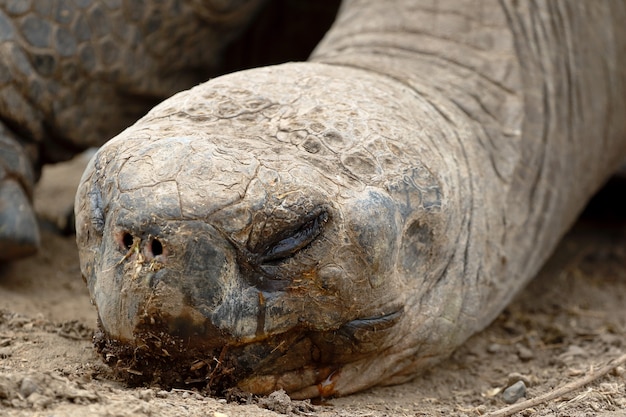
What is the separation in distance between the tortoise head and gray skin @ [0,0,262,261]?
1120 mm

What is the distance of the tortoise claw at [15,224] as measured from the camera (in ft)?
9.91

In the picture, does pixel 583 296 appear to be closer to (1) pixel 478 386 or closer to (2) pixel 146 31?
(1) pixel 478 386

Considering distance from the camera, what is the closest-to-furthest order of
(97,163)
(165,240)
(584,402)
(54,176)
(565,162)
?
1. (165,240)
2. (97,163)
3. (584,402)
4. (565,162)
5. (54,176)

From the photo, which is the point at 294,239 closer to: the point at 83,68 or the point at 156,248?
the point at 156,248

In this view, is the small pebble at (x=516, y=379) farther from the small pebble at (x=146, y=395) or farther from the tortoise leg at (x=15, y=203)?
the tortoise leg at (x=15, y=203)

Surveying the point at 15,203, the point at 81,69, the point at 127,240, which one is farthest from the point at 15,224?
the point at 127,240

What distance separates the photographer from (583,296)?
138 inches

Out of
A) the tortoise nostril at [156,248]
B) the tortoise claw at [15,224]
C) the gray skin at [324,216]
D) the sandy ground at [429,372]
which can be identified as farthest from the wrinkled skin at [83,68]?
the tortoise nostril at [156,248]

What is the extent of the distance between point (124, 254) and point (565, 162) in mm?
1664

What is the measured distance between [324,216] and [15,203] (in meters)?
1.44

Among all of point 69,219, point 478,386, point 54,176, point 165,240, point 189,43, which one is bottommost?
point 54,176

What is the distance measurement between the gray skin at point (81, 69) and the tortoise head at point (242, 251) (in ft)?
3.67

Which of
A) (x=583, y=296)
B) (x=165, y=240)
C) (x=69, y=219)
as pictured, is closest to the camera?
(x=165, y=240)

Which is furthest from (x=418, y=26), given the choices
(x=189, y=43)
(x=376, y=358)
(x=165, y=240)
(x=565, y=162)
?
(x=165, y=240)
